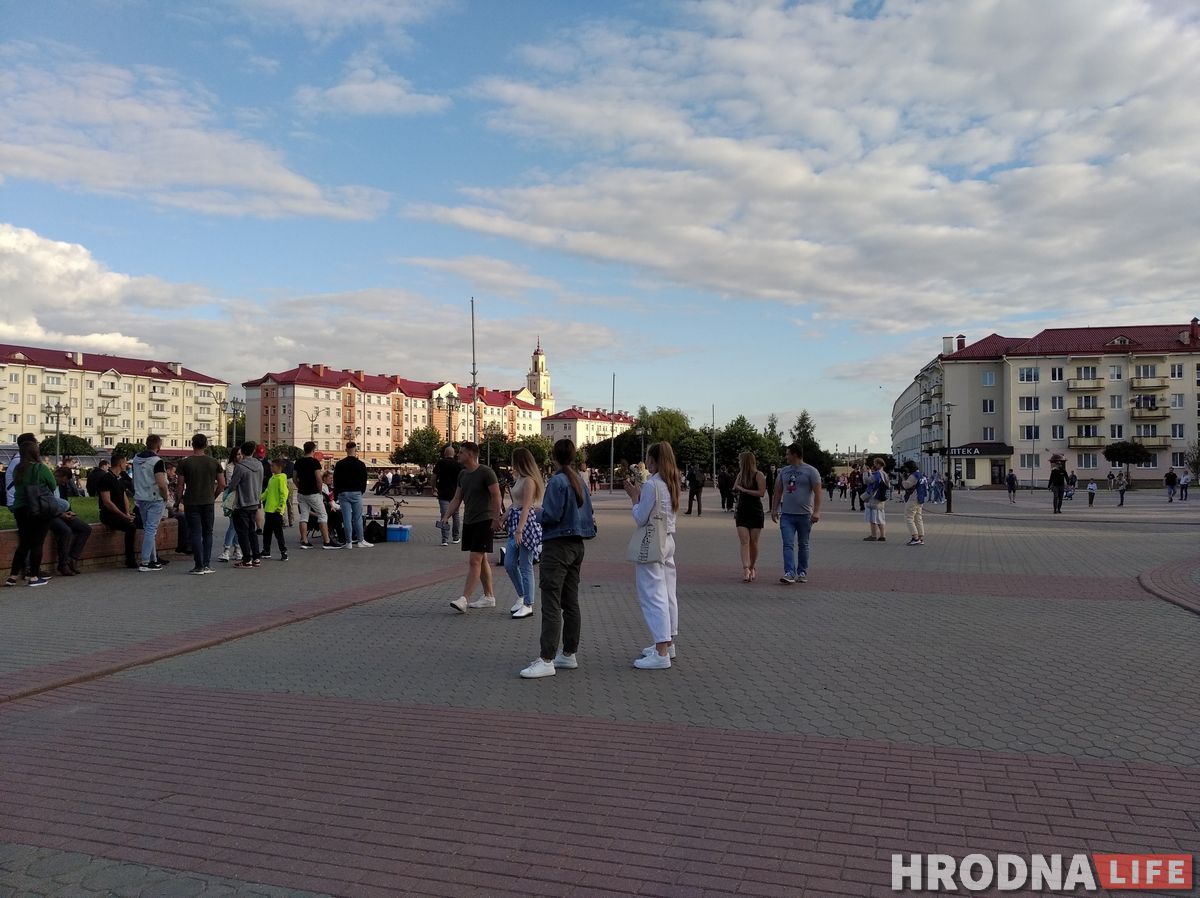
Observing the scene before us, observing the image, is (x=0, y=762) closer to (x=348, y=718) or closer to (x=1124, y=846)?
(x=348, y=718)

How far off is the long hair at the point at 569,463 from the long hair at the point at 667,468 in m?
0.63

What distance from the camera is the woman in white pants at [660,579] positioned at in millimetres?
7031

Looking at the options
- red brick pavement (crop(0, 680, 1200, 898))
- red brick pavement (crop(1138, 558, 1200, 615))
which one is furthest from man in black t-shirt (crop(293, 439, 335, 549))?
red brick pavement (crop(1138, 558, 1200, 615))

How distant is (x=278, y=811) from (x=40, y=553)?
918 cm

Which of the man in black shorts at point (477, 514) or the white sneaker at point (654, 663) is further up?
the man in black shorts at point (477, 514)

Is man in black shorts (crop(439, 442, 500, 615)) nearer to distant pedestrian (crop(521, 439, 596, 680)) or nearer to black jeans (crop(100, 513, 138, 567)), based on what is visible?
distant pedestrian (crop(521, 439, 596, 680))

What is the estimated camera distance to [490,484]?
9.63 meters

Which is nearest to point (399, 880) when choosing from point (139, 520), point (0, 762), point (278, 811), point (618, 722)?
point (278, 811)

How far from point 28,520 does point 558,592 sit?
25.7 ft

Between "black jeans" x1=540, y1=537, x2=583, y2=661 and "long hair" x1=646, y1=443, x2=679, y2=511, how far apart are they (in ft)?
2.79

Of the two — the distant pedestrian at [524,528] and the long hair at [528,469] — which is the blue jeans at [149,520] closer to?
the distant pedestrian at [524,528]

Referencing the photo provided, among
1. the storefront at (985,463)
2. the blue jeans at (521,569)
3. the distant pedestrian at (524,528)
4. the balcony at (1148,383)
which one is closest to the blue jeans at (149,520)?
the distant pedestrian at (524,528)

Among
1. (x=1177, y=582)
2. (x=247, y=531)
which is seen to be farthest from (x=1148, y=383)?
(x=247, y=531)

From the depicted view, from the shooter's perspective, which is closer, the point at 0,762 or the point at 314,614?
the point at 0,762
